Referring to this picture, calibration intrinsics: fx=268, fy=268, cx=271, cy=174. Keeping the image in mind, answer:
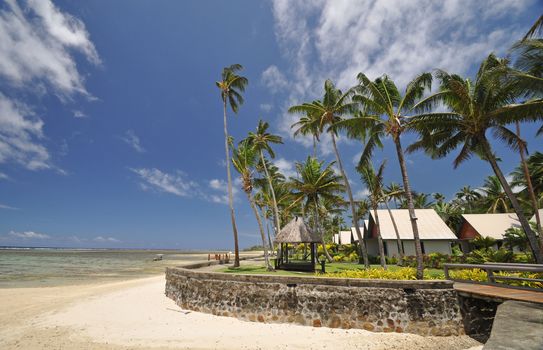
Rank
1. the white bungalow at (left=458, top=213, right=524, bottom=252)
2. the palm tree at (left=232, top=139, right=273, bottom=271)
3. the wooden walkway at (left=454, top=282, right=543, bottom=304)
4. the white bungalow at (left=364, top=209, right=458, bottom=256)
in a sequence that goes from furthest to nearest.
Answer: the white bungalow at (left=458, top=213, right=524, bottom=252)
the white bungalow at (left=364, top=209, right=458, bottom=256)
the palm tree at (left=232, top=139, right=273, bottom=271)
the wooden walkway at (left=454, top=282, right=543, bottom=304)

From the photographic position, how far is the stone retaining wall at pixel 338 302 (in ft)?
30.4

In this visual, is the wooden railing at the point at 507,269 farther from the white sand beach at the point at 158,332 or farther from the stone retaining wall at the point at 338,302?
the white sand beach at the point at 158,332

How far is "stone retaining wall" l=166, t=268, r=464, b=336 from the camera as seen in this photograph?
365 inches

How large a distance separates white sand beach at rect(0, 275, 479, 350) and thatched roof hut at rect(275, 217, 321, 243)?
6656 mm

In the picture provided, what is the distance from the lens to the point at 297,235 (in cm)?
1697

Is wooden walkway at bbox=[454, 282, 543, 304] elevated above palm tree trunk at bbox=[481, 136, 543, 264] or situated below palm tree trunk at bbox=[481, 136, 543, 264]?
below

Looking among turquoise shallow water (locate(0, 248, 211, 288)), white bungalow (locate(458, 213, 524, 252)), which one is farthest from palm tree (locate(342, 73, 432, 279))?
turquoise shallow water (locate(0, 248, 211, 288))

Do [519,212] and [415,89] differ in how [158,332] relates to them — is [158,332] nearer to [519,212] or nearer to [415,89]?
[415,89]

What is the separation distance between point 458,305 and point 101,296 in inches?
754

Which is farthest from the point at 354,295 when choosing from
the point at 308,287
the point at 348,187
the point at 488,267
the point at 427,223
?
the point at 427,223

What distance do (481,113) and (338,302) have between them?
12547mm

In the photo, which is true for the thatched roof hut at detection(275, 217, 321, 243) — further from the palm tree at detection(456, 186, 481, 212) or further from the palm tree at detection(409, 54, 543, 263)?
the palm tree at detection(456, 186, 481, 212)

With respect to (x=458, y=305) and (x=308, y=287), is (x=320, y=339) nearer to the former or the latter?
(x=308, y=287)

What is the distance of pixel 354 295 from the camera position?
387 inches
